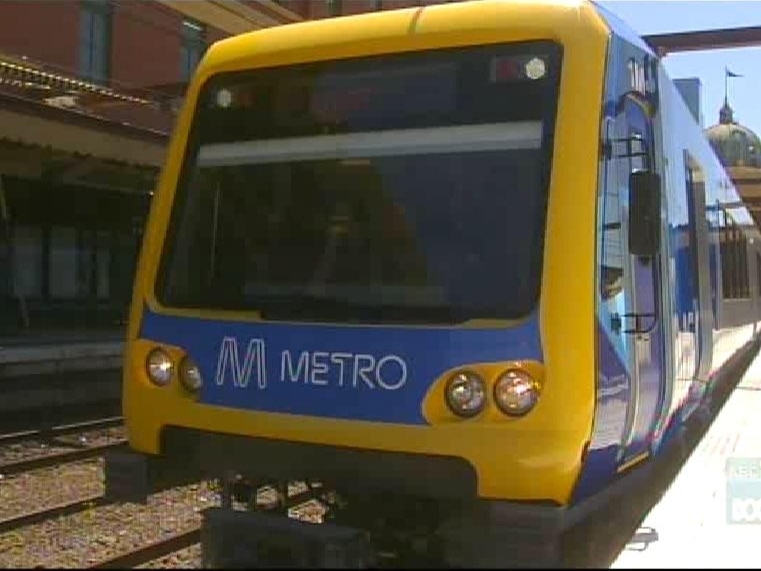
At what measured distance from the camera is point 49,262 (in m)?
22.1

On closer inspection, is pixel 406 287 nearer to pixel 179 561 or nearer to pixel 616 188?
pixel 616 188

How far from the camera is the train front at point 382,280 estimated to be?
421cm

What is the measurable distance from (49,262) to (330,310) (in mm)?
18830

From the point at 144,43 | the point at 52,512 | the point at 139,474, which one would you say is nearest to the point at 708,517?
the point at 139,474

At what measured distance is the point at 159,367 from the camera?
16.3 feet

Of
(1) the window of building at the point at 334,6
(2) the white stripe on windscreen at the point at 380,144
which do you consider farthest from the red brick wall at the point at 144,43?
(2) the white stripe on windscreen at the point at 380,144

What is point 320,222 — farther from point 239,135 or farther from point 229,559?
point 229,559

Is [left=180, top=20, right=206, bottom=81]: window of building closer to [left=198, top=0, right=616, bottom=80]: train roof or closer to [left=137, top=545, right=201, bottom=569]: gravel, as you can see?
[left=137, top=545, right=201, bottom=569]: gravel

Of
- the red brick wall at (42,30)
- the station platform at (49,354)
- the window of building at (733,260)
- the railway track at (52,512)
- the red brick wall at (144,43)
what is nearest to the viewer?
the railway track at (52,512)

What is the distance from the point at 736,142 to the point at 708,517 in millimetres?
68895

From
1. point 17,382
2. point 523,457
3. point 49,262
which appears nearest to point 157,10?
point 49,262

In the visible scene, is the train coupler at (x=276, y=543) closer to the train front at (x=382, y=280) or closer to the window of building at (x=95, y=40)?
the train front at (x=382, y=280)

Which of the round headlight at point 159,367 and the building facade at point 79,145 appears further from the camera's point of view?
the building facade at point 79,145

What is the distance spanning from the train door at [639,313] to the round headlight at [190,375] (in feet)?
6.55
